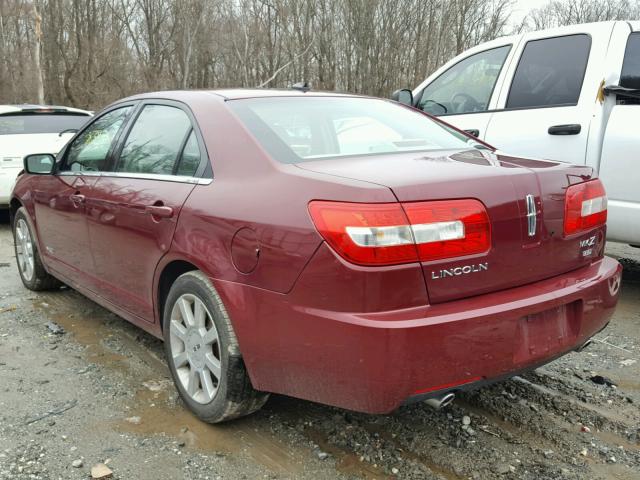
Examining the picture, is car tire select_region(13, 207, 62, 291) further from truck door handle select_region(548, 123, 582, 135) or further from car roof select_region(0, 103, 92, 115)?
truck door handle select_region(548, 123, 582, 135)

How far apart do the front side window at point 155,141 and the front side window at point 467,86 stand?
3.00 metres

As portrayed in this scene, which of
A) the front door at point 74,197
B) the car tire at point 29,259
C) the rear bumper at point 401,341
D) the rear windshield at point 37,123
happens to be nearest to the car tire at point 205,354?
the rear bumper at point 401,341

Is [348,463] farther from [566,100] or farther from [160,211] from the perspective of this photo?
[566,100]

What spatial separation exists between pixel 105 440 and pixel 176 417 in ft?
1.10

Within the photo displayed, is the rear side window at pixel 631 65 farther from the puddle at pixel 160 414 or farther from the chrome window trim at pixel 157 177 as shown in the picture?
the puddle at pixel 160 414

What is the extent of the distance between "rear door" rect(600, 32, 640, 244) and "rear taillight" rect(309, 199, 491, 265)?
2.63 metres

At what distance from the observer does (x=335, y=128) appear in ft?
9.64

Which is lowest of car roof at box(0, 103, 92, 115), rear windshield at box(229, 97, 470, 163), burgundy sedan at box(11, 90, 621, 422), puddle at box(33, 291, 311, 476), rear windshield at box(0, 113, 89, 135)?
puddle at box(33, 291, 311, 476)

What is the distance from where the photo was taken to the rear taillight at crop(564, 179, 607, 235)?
95.0 inches

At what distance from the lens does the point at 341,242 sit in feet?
6.59

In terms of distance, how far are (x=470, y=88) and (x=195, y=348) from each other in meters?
3.74

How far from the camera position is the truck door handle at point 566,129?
14.3 feet

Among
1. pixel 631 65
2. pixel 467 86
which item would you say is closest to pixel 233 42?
pixel 467 86

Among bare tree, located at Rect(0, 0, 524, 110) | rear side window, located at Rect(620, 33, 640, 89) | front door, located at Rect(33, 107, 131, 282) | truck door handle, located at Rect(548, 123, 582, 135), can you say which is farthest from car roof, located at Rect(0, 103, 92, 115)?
bare tree, located at Rect(0, 0, 524, 110)
